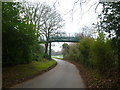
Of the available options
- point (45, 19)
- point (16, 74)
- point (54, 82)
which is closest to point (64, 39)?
point (45, 19)

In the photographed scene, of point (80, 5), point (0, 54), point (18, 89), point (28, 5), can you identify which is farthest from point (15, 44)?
point (28, 5)

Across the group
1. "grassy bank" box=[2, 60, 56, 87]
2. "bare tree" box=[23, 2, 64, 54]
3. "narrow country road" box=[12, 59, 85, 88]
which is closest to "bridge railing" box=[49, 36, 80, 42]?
"bare tree" box=[23, 2, 64, 54]

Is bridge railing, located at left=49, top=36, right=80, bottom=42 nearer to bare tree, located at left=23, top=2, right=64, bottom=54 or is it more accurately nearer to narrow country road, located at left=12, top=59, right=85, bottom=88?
bare tree, located at left=23, top=2, right=64, bottom=54

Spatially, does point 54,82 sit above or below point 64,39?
below

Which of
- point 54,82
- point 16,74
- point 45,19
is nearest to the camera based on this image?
point 54,82

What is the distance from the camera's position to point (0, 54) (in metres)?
8.33

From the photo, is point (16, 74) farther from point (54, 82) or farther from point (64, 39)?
point (64, 39)

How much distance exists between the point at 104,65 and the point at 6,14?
701cm

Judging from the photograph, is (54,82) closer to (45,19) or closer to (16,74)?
(16,74)

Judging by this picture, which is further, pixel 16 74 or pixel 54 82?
pixel 16 74

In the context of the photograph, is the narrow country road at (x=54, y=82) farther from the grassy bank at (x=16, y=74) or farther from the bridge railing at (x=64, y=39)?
the bridge railing at (x=64, y=39)

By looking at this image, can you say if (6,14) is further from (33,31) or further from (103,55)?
(103,55)

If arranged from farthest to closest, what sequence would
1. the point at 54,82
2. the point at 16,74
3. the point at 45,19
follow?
the point at 45,19 < the point at 16,74 < the point at 54,82

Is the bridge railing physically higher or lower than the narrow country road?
higher
